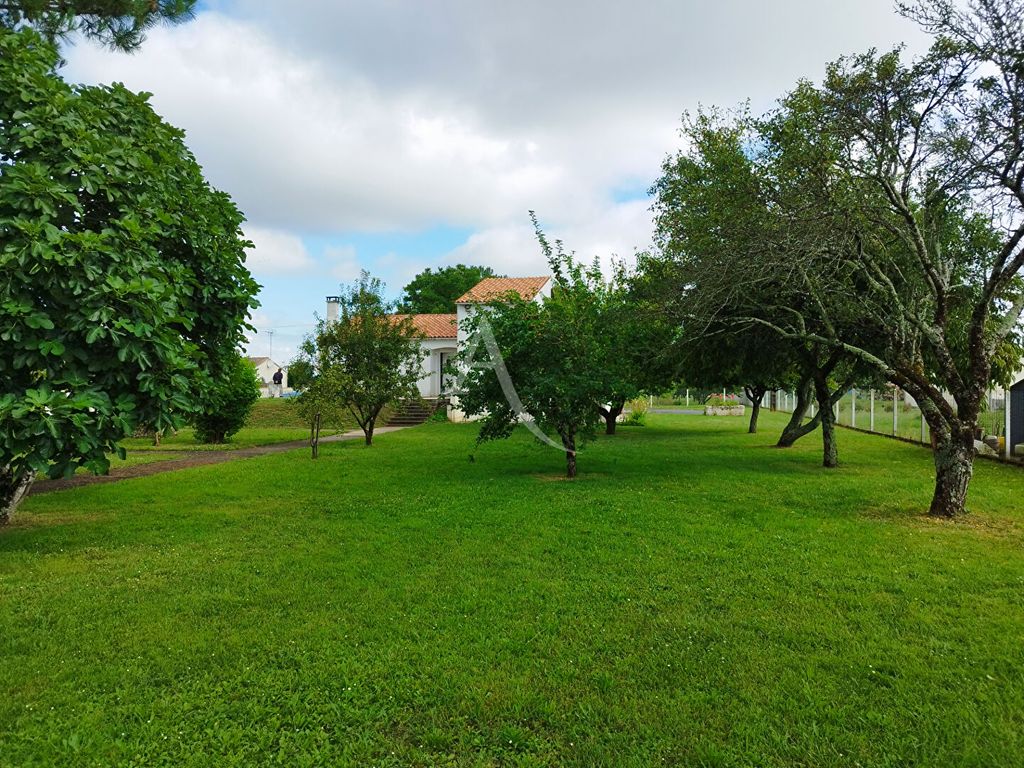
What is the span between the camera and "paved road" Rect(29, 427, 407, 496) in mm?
10352

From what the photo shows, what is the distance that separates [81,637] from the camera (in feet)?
13.2

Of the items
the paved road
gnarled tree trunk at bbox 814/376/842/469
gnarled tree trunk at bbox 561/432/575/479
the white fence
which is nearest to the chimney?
the paved road

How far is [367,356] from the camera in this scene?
17500 mm

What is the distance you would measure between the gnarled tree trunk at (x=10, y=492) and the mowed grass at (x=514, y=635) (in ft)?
0.67

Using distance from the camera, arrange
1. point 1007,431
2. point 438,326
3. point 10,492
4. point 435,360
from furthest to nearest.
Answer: point 438,326, point 435,360, point 1007,431, point 10,492

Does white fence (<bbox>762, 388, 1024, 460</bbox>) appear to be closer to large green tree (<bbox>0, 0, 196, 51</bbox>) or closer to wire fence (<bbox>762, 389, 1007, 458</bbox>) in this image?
wire fence (<bbox>762, 389, 1007, 458</bbox>)

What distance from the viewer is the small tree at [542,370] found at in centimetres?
1063

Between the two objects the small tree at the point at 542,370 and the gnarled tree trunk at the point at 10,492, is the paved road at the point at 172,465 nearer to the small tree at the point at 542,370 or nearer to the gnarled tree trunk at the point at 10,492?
the gnarled tree trunk at the point at 10,492

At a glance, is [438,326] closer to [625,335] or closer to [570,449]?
[625,335]

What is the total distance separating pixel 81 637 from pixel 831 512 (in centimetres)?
789

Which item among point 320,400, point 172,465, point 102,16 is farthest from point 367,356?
point 102,16

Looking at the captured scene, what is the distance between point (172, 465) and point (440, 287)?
42152 mm

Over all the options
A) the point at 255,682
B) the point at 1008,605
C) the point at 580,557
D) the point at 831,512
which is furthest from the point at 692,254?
the point at 255,682

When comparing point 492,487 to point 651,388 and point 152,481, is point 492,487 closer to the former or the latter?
point 152,481
